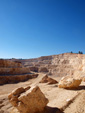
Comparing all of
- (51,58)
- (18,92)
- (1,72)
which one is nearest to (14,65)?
(1,72)

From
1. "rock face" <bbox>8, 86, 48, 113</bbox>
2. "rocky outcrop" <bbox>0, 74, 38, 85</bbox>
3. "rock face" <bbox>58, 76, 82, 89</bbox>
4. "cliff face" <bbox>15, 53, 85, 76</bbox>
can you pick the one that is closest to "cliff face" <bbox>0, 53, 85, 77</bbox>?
"cliff face" <bbox>15, 53, 85, 76</bbox>

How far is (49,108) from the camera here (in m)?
5.27

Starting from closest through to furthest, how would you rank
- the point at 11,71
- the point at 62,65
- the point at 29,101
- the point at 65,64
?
the point at 29,101
the point at 11,71
the point at 65,64
the point at 62,65

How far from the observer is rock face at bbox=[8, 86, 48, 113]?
4531mm

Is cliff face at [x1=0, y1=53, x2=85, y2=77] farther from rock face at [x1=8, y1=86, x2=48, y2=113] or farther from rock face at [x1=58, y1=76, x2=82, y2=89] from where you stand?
rock face at [x1=8, y1=86, x2=48, y2=113]

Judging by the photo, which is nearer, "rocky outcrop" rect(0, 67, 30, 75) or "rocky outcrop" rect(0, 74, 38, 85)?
"rocky outcrop" rect(0, 74, 38, 85)

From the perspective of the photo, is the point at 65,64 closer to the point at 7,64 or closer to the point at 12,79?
the point at 7,64

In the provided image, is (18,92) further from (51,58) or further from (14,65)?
(51,58)

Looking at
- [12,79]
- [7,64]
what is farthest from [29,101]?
[7,64]

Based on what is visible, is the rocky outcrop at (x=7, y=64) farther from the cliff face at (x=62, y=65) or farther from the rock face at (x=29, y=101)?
the rock face at (x=29, y=101)

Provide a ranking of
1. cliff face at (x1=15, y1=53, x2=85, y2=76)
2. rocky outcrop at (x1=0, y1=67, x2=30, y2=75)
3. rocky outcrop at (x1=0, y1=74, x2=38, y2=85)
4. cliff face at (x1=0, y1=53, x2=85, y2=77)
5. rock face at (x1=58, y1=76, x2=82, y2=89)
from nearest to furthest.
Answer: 1. rock face at (x1=58, y1=76, x2=82, y2=89)
2. rocky outcrop at (x1=0, y1=74, x2=38, y2=85)
3. rocky outcrop at (x1=0, y1=67, x2=30, y2=75)
4. cliff face at (x1=0, y1=53, x2=85, y2=77)
5. cliff face at (x1=15, y1=53, x2=85, y2=76)

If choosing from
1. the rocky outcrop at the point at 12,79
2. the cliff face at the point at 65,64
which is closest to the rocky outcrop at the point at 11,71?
the rocky outcrop at the point at 12,79

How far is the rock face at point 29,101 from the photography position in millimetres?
4531

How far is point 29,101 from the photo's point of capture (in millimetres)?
4602
